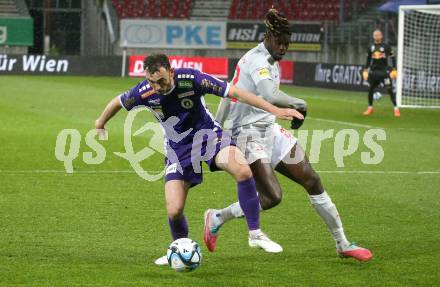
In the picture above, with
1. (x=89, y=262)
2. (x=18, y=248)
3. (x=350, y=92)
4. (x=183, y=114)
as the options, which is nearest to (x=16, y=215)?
(x=18, y=248)

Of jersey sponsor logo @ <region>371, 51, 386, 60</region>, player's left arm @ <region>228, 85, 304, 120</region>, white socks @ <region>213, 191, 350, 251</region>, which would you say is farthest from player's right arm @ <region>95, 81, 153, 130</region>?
jersey sponsor logo @ <region>371, 51, 386, 60</region>

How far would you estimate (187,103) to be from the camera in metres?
8.05

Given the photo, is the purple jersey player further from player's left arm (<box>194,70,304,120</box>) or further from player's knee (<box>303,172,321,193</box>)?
player's knee (<box>303,172,321,193</box>)

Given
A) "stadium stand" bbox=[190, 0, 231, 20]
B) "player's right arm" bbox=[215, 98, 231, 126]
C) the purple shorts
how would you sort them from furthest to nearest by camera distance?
"stadium stand" bbox=[190, 0, 231, 20] → "player's right arm" bbox=[215, 98, 231, 126] → the purple shorts

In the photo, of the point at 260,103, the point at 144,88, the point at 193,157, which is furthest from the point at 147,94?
the point at 260,103

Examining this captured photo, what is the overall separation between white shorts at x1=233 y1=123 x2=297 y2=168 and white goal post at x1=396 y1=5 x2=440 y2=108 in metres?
15.0

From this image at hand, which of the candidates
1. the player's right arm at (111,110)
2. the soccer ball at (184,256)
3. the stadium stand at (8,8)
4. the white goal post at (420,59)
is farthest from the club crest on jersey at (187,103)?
the stadium stand at (8,8)

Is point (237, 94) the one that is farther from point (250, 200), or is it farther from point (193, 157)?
point (250, 200)

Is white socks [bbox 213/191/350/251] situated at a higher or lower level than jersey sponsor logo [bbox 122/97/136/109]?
lower

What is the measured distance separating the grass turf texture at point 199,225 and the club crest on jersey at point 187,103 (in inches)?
50.7

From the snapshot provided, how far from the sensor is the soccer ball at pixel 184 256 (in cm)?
768

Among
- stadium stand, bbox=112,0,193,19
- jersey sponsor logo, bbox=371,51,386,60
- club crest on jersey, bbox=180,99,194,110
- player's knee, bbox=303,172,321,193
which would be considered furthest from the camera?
stadium stand, bbox=112,0,193,19

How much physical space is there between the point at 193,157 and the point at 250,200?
60 centimetres

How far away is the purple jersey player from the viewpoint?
7914 millimetres
